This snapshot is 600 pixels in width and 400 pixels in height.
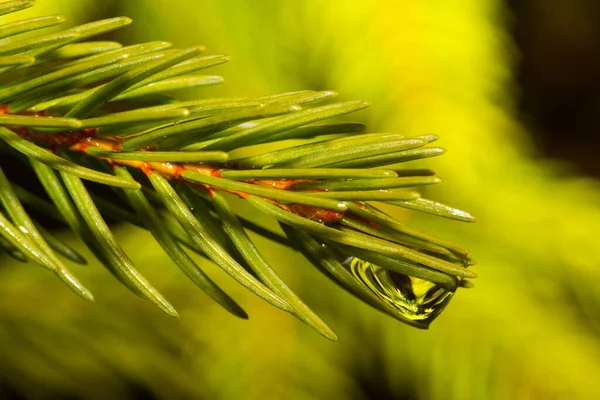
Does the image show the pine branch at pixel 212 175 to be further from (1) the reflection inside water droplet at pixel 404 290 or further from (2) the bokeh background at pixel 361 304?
(2) the bokeh background at pixel 361 304

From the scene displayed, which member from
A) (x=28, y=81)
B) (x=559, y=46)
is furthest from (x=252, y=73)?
(x=559, y=46)

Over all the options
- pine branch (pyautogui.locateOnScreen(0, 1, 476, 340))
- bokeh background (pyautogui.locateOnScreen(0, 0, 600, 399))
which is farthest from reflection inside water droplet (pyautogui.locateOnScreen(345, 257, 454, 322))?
bokeh background (pyautogui.locateOnScreen(0, 0, 600, 399))

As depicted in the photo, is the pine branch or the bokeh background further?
the bokeh background

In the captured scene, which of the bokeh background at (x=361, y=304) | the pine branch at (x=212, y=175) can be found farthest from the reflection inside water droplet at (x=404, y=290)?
the bokeh background at (x=361, y=304)

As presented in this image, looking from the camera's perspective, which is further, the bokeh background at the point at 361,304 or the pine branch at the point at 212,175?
A: the bokeh background at the point at 361,304

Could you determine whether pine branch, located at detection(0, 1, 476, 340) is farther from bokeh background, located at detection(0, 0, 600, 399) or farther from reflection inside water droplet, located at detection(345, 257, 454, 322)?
bokeh background, located at detection(0, 0, 600, 399)

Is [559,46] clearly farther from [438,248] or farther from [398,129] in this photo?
[438,248]
